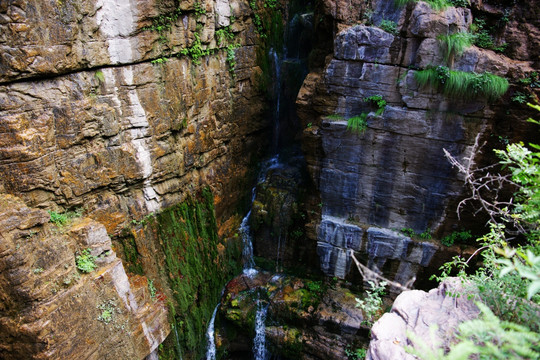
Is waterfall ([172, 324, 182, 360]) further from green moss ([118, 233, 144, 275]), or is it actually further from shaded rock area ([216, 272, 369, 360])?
green moss ([118, 233, 144, 275])

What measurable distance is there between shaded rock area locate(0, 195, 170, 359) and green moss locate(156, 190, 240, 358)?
5.53 ft

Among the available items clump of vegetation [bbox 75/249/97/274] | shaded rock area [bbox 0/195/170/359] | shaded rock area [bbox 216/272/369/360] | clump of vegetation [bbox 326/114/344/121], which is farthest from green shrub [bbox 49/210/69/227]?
clump of vegetation [bbox 326/114/344/121]

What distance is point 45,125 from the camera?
570cm

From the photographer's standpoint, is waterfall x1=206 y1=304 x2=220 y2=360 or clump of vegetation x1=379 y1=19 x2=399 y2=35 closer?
clump of vegetation x1=379 y1=19 x2=399 y2=35

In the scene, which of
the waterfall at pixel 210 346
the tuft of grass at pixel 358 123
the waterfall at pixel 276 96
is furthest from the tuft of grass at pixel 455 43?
the waterfall at pixel 210 346

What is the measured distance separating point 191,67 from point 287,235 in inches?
214

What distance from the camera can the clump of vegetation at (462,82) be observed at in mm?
7008

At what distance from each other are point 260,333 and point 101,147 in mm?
6353

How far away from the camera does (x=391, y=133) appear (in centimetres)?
821

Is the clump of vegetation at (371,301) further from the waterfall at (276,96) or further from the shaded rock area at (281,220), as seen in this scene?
the waterfall at (276,96)

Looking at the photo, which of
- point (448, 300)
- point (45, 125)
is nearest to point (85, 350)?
point (45, 125)

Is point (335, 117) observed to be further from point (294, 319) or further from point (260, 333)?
point (260, 333)

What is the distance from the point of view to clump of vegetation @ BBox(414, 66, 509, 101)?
23.0 feet

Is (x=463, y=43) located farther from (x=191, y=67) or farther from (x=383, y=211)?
(x=191, y=67)
